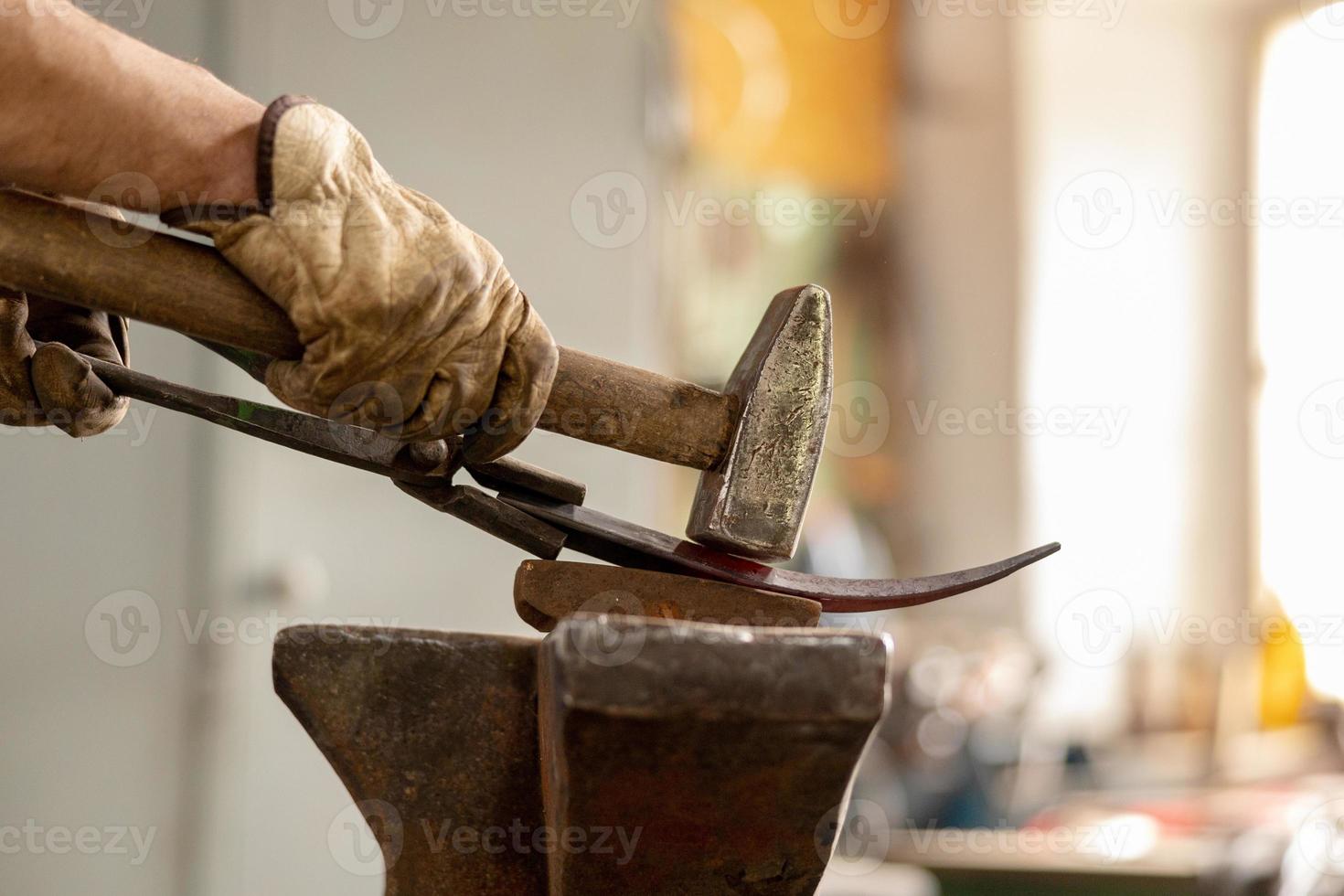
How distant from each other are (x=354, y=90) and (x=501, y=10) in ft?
1.45

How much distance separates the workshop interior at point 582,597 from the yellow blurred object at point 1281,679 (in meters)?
0.03

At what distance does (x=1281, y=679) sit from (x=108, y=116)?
27.2 ft

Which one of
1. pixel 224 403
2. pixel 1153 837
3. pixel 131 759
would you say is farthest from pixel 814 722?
pixel 1153 837

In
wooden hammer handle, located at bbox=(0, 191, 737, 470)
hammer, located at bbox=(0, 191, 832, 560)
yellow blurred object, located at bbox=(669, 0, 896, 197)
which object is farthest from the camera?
yellow blurred object, located at bbox=(669, 0, 896, 197)

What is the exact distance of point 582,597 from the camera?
1.24 meters

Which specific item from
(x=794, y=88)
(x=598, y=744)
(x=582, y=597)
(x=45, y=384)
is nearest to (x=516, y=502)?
(x=582, y=597)

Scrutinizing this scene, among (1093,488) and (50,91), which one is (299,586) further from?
(1093,488)

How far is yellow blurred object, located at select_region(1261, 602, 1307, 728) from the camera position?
7875 millimetres

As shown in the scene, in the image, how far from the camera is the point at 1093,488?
889 cm

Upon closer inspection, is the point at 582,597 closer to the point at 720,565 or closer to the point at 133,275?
the point at 720,565

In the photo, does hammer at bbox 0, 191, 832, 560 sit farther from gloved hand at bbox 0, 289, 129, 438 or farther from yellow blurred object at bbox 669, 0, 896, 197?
yellow blurred object at bbox 669, 0, 896, 197

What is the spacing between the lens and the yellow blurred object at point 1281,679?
25.8ft

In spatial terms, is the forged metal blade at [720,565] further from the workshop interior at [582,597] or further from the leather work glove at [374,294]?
the leather work glove at [374,294]

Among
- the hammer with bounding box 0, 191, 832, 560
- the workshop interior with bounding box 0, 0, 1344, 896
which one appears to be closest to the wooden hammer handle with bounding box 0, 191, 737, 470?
the workshop interior with bounding box 0, 0, 1344, 896
